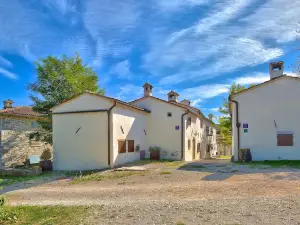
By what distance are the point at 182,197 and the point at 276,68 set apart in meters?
13.9

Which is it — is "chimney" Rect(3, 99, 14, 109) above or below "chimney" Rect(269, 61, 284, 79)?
below

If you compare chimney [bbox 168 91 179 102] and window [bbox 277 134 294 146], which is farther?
chimney [bbox 168 91 179 102]

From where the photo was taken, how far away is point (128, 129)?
57.8 ft

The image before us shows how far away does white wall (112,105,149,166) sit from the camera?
624 inches

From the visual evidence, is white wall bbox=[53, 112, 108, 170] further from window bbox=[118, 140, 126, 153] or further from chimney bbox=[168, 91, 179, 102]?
chimney bbox=[168, 91, 179, 102]

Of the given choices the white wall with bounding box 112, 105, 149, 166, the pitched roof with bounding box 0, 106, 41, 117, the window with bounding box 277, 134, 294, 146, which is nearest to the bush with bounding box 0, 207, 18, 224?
the white wall with bounding box 112, 105, 149, 166

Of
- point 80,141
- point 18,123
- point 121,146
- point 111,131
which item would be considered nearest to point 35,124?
point 18,123

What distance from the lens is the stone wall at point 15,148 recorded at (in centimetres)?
2183

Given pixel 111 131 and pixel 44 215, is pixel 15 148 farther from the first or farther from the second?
pixel 44 215

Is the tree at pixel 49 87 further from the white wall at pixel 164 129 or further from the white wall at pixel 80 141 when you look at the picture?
→ the white wall at pixel 164 129

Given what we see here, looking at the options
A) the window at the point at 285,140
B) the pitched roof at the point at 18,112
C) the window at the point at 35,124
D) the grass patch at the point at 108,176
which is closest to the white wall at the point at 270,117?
the window at the point at 285,140

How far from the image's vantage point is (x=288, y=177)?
1026 cm

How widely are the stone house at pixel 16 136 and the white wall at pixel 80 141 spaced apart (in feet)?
24.7

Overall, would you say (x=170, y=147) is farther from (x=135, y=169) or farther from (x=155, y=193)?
(x=155, y=193)
